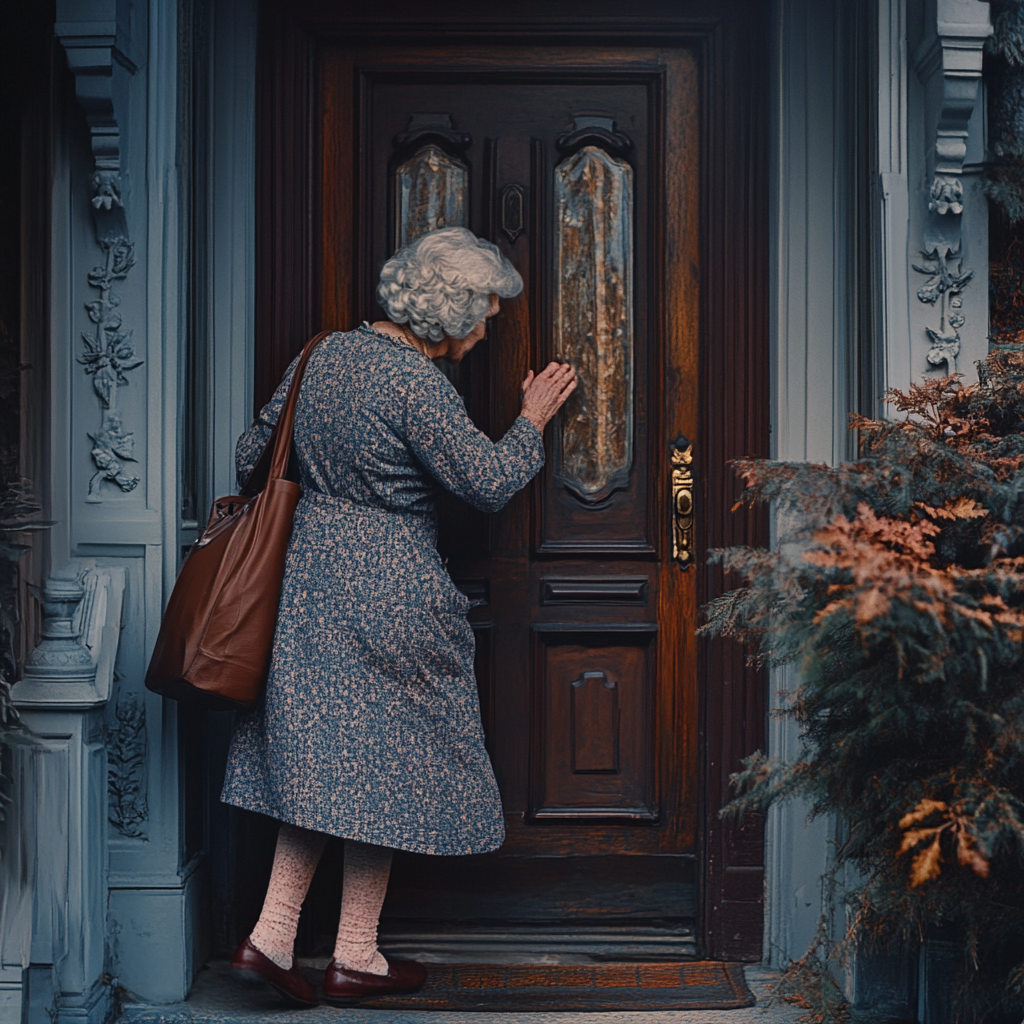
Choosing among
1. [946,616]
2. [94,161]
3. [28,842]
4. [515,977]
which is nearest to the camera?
[946,616]

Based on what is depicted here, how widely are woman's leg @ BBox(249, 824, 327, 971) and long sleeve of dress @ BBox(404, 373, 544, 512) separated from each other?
89 cm

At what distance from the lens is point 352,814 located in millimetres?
2426

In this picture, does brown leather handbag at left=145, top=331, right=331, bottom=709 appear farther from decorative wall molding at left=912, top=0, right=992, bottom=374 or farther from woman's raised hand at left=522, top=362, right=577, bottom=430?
decorative wall molding at left=912, top=0, right=992, bottom=374

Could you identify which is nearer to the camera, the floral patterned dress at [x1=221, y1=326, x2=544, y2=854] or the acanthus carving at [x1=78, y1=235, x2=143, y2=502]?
the floral patterned dress at [x1=221, y1=326, x2=544, y2=854]

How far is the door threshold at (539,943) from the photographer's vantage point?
9.56 ft

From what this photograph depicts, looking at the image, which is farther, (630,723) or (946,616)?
(630,723)

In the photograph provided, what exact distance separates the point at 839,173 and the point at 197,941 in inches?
100

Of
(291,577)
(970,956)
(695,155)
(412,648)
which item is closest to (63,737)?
(291,577)

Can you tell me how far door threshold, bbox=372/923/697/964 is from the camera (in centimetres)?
291

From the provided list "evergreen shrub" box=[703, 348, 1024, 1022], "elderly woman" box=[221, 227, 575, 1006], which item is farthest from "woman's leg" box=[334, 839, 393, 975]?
"evergreen shrub" box=[703, 348, 1024, 1022]

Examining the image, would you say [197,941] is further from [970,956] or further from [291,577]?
[970,956]

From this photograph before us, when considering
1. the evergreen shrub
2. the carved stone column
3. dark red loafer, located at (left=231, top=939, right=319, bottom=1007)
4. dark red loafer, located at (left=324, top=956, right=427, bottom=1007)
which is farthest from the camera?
dark red loafer, located at (left=324, top=956, right=427, bottom=1007)

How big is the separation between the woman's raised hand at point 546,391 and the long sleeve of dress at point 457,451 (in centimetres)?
27

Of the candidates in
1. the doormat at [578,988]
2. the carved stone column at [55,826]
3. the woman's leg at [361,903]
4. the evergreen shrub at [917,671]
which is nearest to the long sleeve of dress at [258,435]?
the carved stone column at [55,826]
